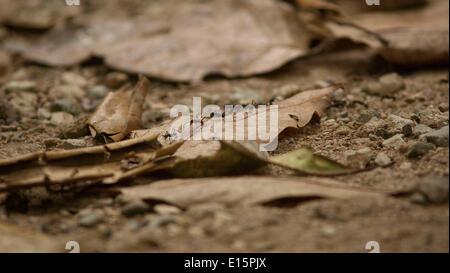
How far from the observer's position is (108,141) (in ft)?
4.92

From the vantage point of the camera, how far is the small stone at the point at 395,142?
4.48ft

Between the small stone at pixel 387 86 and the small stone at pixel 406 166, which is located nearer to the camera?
the small stone at pixel 406 166

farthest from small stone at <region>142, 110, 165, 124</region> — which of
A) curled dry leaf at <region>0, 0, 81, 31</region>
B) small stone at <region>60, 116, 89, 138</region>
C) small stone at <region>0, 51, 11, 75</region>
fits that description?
curled dry leaf at <region>0, 0, 81, 31</region>

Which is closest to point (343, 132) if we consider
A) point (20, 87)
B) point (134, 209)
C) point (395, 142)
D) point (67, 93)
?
point (395, 142)

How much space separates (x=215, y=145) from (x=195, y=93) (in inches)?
28.6

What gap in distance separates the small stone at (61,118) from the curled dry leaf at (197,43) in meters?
0.38

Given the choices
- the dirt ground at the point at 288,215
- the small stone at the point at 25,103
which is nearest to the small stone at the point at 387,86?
the dirt ground at the point at 288,215

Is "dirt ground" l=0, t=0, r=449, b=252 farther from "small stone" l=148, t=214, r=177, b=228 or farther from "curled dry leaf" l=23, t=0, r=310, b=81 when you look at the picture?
"curled dry leaf" l=23, t=0, r=310, b=81

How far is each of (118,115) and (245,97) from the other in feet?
1.80

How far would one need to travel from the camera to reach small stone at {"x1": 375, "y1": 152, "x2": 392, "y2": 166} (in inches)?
49.7

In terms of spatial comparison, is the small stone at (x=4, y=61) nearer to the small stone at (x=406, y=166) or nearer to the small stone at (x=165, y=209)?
the small stone at (x=165, y=209)

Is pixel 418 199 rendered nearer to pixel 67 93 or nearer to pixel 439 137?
pixel 439 137

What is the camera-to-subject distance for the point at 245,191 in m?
1.09
